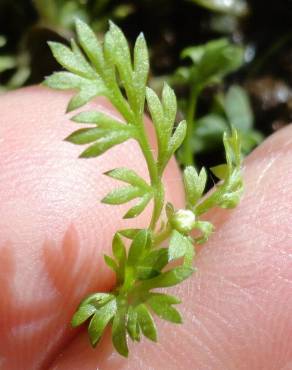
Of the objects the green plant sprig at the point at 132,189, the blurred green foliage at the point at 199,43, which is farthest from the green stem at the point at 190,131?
the green plant sprig at the point at 132,189

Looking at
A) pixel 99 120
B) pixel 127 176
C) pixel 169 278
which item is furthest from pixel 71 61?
pixel 169 278

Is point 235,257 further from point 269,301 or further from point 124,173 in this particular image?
point 124,173

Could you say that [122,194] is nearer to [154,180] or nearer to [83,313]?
[154,180]

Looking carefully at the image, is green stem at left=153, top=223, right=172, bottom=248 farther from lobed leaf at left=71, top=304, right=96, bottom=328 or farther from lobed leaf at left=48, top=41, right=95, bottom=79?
lobed leaf at left=48, top=41, right=95, bottom=79

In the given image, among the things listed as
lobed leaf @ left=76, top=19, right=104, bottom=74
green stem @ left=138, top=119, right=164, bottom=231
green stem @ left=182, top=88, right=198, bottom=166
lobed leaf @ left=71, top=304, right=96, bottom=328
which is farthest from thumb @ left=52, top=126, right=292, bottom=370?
lobed leaf @ left=76, top=19, right=104, bottom=74

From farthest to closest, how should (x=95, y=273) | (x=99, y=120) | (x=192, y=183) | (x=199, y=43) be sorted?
(x=199, y=43), (x=95, y=273), (x=192, y=183), (x=99, y=120)

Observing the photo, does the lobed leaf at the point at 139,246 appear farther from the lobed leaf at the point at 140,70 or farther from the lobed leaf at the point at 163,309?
the lobed leaf at the point at 140,70

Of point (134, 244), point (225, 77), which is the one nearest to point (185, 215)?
point (134, 244)

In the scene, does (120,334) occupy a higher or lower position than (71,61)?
lower
